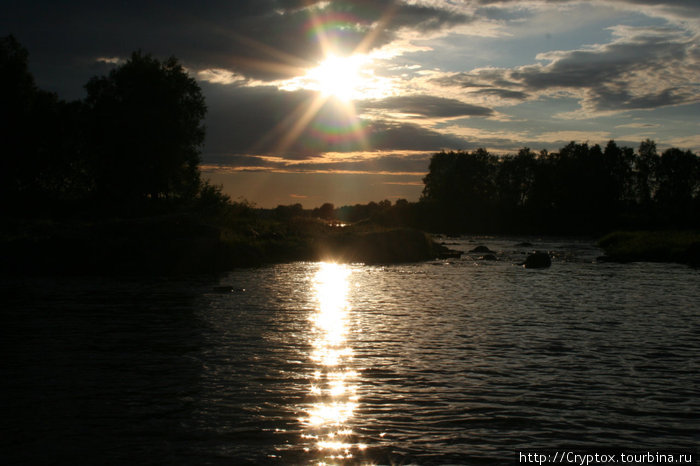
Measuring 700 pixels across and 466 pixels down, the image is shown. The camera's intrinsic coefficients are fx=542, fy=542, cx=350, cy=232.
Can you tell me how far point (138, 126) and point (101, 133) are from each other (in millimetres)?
4553

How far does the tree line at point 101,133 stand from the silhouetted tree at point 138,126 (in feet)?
0.31

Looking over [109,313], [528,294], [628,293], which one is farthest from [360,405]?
[628,293]

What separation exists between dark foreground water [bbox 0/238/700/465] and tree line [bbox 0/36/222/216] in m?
30.9

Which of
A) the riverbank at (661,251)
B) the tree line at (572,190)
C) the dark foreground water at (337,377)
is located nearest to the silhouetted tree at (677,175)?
the tree line at (572,190)

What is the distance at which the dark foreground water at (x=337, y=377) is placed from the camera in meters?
9.27

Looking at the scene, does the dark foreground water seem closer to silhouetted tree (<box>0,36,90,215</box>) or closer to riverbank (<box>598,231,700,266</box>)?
riverbank (<box>598,231,700,266</box>)

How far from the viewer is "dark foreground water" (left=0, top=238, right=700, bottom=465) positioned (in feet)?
30.4

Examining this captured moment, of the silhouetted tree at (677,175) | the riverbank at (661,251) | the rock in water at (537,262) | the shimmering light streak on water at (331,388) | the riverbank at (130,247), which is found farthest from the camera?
the silhouetted tree at (677,175)

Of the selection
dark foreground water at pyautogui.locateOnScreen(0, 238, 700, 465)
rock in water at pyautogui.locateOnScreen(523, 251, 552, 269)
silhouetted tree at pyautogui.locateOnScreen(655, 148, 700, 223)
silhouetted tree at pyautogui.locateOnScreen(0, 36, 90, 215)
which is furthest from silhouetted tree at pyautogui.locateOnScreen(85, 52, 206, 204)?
silhouetted tree at pyautogui.locateOnScreen(655, 148, 700, 223)

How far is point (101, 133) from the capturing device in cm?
5506

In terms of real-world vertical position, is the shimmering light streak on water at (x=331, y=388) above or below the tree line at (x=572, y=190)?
below

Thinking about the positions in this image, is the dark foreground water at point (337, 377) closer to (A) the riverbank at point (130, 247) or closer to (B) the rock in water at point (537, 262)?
(A) the riverbank at point (130, 247)

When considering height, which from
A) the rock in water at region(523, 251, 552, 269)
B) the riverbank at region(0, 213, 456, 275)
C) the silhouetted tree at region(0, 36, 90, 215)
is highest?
the silhouetted tree at region(0, 36, 90, 215)

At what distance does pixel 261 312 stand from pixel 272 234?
118 feet
